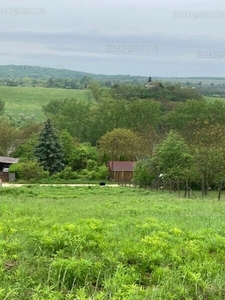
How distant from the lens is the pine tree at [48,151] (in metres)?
43.9

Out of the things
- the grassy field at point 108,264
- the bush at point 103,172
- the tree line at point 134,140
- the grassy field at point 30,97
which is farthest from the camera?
the grassy field at point 30,97

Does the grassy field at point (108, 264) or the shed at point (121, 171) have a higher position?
the grassy field at point (108, 264)

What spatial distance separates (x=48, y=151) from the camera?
43.9 m

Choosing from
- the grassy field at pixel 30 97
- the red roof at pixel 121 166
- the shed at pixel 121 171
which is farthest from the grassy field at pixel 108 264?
the grassy field at pixel 30 97

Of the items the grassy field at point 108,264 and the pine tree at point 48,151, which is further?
the pine tree at point 48,151

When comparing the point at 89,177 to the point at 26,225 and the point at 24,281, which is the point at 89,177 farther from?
the point at 24,281

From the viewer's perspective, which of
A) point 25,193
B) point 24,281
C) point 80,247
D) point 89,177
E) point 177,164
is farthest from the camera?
point 89,177

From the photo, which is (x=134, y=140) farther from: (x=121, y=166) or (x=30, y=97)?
(x=30, y=97)

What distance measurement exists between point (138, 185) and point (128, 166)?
7.57 meters

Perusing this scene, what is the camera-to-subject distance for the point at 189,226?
761 centimetres

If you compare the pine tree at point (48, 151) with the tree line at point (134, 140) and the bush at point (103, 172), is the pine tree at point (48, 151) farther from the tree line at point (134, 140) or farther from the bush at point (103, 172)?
the bush at point (103, 172)

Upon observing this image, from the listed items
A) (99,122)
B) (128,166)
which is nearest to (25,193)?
(128,166)

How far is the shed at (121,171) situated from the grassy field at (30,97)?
51.7m

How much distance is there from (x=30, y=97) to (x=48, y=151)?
244ft
